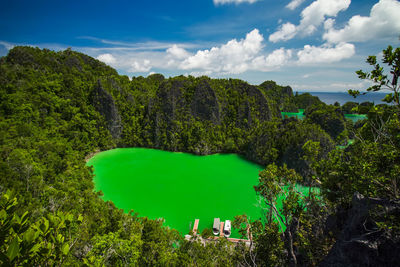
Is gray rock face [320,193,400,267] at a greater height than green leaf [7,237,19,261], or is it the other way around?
green leaf [7,237,19,261]

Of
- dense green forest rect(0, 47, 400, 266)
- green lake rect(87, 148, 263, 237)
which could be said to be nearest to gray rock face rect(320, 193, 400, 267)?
dense green forest rect(0, 47, 400, 266)

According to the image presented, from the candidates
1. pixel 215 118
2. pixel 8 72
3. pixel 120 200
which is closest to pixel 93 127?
pixel 8 72

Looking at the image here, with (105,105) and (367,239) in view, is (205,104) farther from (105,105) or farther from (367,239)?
(367,239)

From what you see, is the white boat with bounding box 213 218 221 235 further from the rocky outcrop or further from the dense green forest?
the rocky outcrop

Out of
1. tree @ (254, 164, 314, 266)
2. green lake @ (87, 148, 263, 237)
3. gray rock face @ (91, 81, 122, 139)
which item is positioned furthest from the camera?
gray rock face @ (91, 81, 122, 139)

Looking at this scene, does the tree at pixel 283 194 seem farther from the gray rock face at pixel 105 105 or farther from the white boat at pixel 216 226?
the gray rock face at pixel 105 105

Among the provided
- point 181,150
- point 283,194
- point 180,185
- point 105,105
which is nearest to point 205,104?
point 181,150

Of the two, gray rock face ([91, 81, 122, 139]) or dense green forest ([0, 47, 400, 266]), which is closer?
dense green forest ([0, 47, 400, 266])
